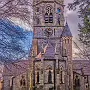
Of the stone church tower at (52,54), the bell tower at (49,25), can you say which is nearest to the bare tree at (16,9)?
the stone church tower at (52,54)

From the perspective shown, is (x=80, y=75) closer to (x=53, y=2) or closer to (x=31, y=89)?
(x=31, y=89)

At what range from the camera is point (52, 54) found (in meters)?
49.9

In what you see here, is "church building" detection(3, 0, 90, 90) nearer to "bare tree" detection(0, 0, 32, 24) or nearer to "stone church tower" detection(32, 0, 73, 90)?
"stone church tower" detection(32, 0, 73, 90)

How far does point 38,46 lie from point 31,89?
8340 mm

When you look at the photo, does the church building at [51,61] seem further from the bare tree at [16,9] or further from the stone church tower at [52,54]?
the bare tree at [16,9]

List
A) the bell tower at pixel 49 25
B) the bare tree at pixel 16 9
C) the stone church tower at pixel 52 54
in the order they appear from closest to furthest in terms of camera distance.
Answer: the bare tree at pixel 16 9 < the stone church tower at pixel 52 54 < the bell tower at pixel 49 25

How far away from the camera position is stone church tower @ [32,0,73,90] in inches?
1906

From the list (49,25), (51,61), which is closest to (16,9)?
(51,61)

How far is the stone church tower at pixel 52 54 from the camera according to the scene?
48.4 metres

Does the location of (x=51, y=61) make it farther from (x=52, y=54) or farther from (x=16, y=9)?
(x=16, y=9)

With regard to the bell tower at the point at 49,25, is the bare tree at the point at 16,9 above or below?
below

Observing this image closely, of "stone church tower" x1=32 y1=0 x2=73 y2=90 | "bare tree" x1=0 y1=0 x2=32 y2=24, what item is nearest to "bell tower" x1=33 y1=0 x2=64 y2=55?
"stone church tower" x1=32 y1=0 x2=73 y2=90

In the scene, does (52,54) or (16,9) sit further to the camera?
(52,54)

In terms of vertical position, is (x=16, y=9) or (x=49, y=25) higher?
(x=49, y=25)
